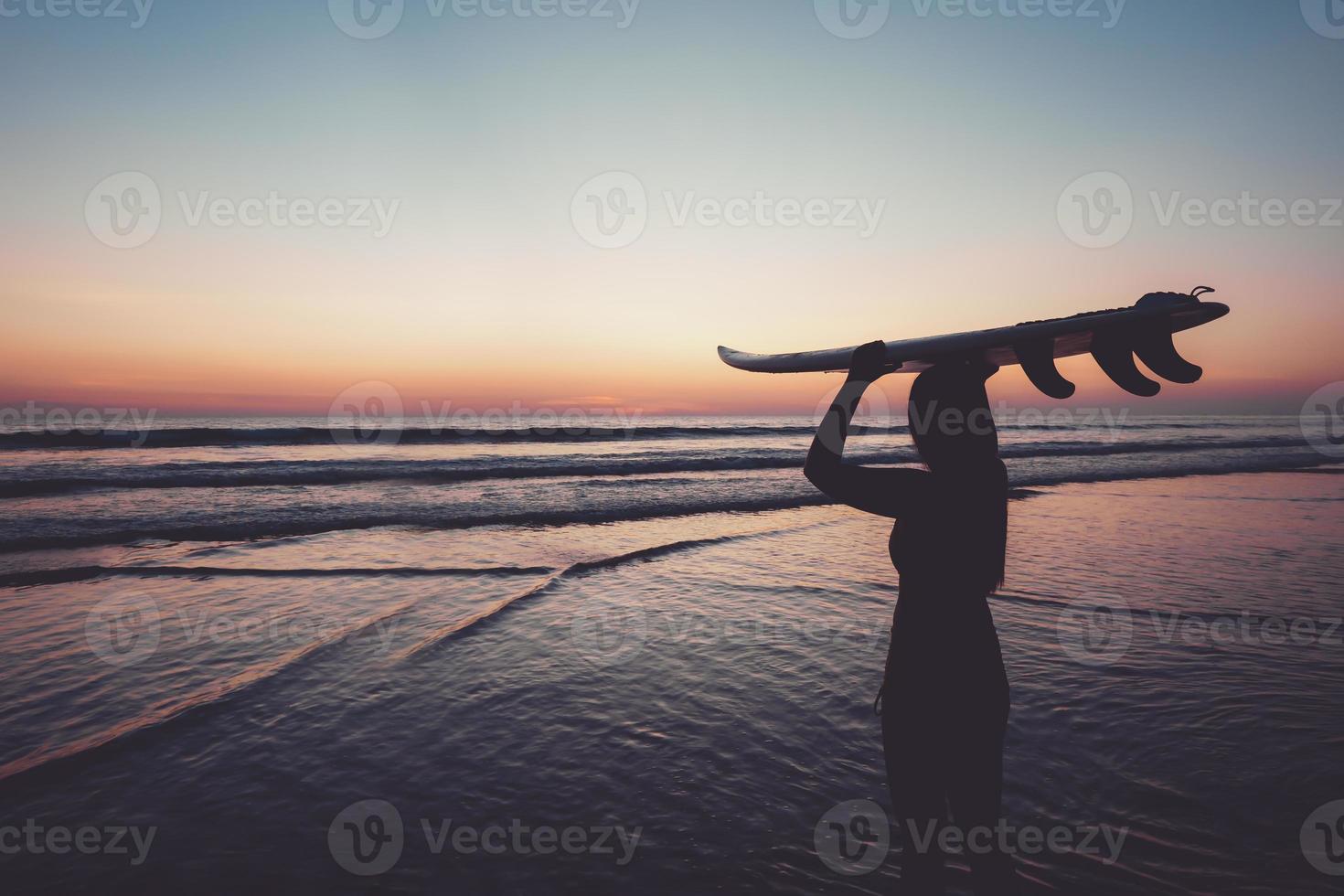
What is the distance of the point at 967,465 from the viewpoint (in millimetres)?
2324

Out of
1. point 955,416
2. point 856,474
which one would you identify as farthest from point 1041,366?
point 856,474

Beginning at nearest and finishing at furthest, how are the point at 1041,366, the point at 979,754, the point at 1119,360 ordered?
the point at 979,754
the point at 1119,360
the point at 1041,366

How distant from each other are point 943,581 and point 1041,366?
1.04 metres

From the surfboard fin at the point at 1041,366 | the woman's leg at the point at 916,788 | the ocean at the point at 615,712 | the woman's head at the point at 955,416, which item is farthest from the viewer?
the ocean at the point at 615,712

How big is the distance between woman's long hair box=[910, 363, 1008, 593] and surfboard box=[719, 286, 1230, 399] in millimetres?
189

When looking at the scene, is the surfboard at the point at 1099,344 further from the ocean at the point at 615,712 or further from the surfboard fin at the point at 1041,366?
the ocean at the point at 615,712

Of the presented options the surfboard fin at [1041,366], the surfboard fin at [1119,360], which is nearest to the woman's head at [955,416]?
the surfboard fin at [1041,366]

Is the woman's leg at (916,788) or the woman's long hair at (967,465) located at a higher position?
the woman's long hair at (967,465)

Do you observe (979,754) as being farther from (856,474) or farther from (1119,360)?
(1119,360)

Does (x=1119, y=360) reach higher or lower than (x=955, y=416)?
higher

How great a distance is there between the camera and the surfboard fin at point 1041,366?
2580mm

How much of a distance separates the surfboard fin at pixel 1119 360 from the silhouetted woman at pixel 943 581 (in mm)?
532

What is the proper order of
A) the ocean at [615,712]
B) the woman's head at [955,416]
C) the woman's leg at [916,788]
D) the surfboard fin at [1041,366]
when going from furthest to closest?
the ocean at [615,712] < the surfboard fin at [1041,366] < the woman's head at [955,416] < the woman's leg at [916,788]

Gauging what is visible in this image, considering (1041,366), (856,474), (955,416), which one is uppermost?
(1041,366)
